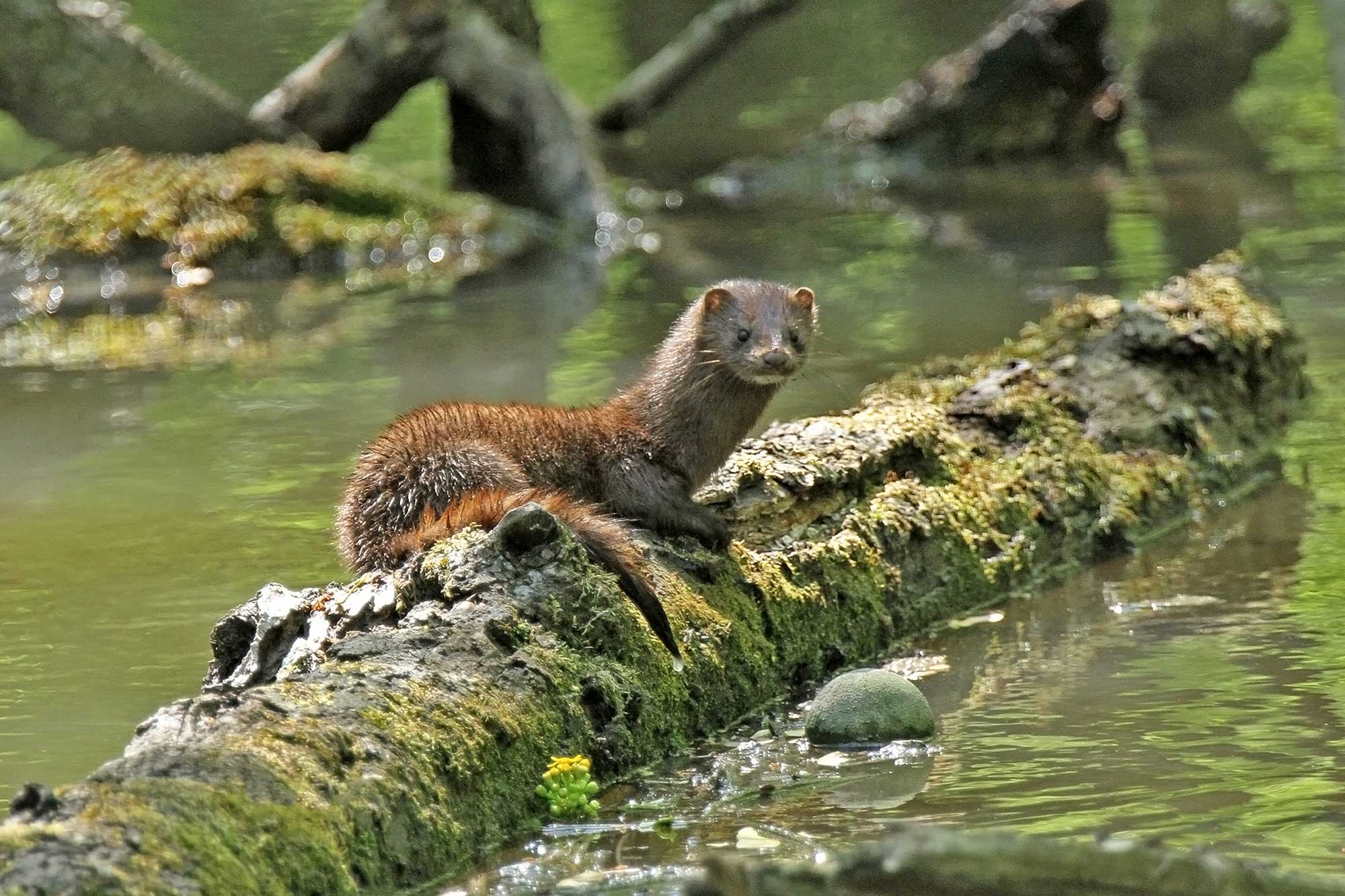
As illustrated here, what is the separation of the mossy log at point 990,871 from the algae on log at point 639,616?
1254mm

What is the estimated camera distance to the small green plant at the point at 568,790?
477 cm

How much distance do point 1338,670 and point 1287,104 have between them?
1632 cm

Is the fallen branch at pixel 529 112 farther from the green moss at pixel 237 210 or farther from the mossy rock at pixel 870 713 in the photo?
the mossy rock at pixel 870 713

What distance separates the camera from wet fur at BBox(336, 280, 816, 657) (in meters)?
5.51

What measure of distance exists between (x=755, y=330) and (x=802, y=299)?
0.33m

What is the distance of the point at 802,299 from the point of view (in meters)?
6.71

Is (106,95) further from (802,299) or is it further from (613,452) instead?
(613,452)

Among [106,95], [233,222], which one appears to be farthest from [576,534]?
[106,95]

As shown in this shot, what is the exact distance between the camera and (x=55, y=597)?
721 centimetres

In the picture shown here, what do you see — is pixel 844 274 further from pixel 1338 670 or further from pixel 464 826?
pixel 464 826

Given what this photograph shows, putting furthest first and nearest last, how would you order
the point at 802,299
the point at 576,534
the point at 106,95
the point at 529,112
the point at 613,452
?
1. the point at 529,112
2. the point at 106,95
3. the point at 802,299
4. the point at 613,452
5. the point at 576,534

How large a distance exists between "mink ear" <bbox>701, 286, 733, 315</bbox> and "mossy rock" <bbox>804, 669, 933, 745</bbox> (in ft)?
5.08

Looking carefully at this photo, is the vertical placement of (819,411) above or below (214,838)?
above

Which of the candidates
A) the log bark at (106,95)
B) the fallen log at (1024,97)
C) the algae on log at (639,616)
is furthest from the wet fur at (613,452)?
the fallen log at (1024,97)
